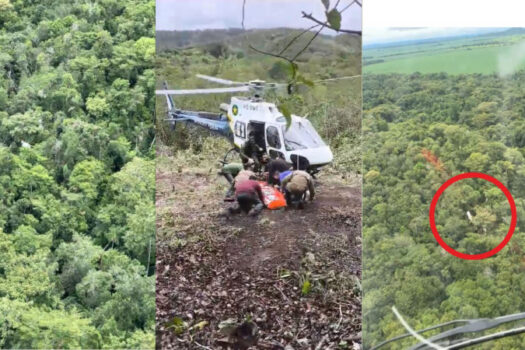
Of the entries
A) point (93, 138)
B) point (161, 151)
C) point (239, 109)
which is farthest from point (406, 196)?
point (93, 138)

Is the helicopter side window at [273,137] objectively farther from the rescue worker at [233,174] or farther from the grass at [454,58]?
the grass at [454,58]

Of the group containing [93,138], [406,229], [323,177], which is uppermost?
[93,138]

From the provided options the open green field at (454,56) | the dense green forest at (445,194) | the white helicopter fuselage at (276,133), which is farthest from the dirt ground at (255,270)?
the open green field at (454,56)

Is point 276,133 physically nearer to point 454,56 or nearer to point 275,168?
point 275,168

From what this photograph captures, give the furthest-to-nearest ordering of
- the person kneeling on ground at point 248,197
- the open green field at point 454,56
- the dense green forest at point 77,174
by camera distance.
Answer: the open green field at point 454,56 < the person kneeling on ground at point 248,197 < the dense green forest at point 77,174

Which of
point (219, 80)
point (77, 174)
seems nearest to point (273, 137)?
point (219, 80)

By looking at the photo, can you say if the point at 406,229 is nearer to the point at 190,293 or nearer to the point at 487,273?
the point at 487,273

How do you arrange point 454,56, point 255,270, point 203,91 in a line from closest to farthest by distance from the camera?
point 203,91 < point 255,270 < point 454,56
